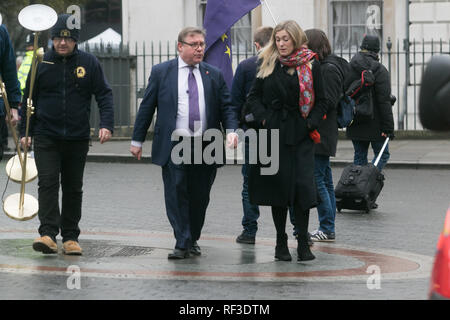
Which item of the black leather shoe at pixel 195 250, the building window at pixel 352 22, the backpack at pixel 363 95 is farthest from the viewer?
the building window at pixel 352 22

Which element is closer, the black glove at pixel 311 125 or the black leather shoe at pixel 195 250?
the black glove at pixel 311 125

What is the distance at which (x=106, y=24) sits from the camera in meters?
27.9

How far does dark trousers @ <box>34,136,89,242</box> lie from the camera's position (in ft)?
28.6

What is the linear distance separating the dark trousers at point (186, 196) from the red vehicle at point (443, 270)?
4.37 meters

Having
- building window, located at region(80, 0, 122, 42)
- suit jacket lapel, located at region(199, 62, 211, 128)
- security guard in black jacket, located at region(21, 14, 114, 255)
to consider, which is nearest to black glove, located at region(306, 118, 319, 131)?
suit jacket lapel, located at region(199, 62, 211, 128)

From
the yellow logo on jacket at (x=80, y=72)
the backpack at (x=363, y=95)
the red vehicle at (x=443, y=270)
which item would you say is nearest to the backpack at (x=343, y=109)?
the backpack at (x=363, y=95)

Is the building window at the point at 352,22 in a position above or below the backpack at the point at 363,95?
above

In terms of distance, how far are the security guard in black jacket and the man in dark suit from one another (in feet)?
1.48

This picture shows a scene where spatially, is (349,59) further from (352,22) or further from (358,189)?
(358,189)

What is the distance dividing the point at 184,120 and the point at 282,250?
4.11ft

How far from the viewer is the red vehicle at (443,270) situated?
4.24m

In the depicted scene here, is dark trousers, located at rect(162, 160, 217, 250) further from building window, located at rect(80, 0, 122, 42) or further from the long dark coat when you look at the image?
building window, located at rect(80, 0, 122, 42)

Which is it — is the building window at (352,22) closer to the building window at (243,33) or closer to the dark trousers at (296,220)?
the building window at (243,33)

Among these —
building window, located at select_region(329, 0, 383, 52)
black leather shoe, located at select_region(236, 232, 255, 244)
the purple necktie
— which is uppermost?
building window, located at select_region(329, 0, 383, 52)
